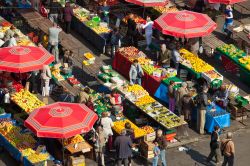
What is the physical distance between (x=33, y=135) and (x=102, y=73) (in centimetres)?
581

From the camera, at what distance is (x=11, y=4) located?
42531 mm

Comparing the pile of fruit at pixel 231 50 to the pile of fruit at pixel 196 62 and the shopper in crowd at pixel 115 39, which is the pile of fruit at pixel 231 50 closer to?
the pile of fruit at pixel 196 62

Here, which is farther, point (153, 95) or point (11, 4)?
point (11, 4)

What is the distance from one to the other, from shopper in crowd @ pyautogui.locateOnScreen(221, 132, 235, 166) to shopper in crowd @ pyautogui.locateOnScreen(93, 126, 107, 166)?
4334 millimetres

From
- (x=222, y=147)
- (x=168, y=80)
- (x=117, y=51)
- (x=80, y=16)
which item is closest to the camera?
(x=222, y=147)

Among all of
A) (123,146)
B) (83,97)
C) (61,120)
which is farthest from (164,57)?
(61,120)

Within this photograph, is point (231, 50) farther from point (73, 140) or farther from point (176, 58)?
point (73, 140)

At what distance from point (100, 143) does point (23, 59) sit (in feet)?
18.0

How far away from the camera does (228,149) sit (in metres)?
30.1

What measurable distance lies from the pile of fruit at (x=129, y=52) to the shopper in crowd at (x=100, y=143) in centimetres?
713

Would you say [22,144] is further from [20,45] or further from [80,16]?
[80,16]

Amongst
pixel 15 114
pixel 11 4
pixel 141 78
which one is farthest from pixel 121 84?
pixel 11 4

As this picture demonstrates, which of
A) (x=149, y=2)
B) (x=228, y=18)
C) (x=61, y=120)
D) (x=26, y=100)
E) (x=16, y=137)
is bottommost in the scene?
(x=16, y=137)

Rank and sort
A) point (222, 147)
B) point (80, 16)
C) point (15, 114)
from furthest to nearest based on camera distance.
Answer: point (80, 16)
point (15, 114)
point (222, 147)
